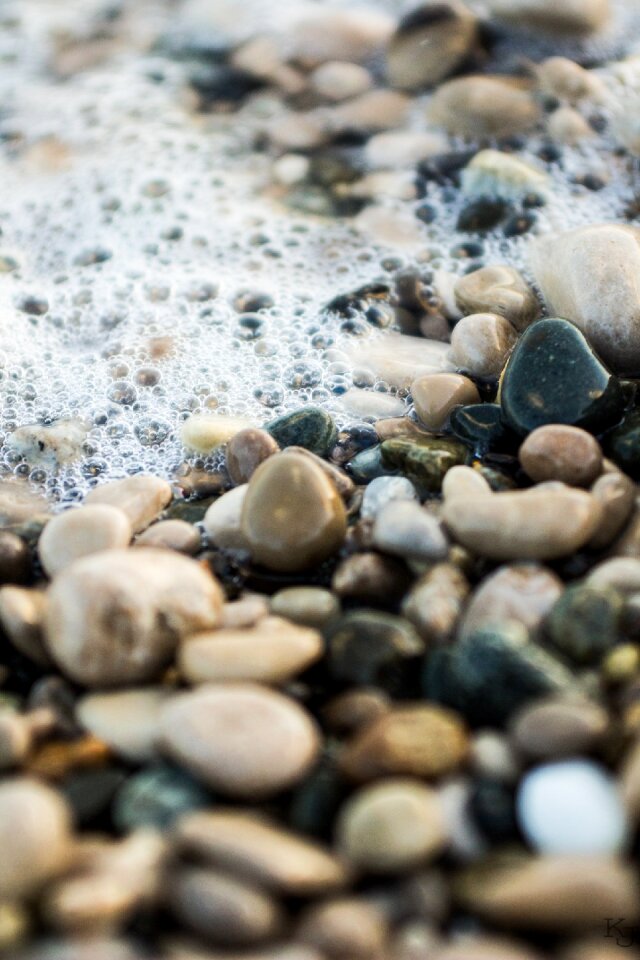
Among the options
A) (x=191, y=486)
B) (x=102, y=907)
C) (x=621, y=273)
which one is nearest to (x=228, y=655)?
(x=102, y=907)

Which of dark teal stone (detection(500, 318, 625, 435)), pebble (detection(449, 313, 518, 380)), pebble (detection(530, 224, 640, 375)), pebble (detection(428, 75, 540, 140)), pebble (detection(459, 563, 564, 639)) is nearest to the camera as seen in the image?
pebble (detection(459, 563, 564, 639))

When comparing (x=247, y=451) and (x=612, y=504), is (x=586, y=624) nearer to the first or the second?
(x=612, y=504)

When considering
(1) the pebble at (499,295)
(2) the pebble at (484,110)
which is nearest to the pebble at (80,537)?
(1) the pebble at (499,295)

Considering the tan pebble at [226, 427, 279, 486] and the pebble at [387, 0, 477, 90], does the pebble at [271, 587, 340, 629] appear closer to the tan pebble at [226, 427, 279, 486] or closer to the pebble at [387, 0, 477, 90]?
the tan pebble at [226, 427, 279, 486]

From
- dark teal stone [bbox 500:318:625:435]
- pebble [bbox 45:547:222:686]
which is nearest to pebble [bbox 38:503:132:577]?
pebble [bbox 45:547:222:686]

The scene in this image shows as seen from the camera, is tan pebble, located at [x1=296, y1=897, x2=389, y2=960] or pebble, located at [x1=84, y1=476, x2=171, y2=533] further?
pebble, located at [x1=84, y1=476, x2=171, y2=533]

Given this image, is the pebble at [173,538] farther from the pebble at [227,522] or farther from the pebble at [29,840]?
the pebble at [29,840]

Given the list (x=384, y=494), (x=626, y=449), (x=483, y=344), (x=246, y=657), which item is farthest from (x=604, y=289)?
(x=246, y=657)
